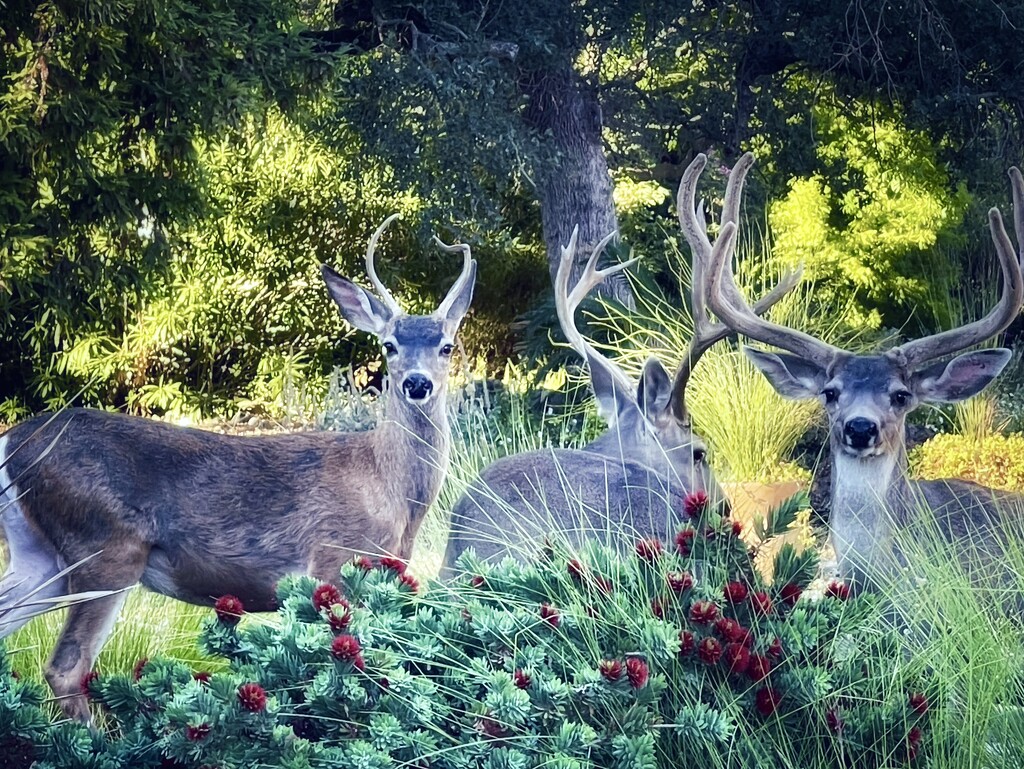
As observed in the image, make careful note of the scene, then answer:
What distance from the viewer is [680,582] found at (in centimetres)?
368

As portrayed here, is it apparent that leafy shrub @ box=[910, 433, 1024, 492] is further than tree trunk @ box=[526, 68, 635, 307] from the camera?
No

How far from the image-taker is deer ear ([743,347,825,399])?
217 inches

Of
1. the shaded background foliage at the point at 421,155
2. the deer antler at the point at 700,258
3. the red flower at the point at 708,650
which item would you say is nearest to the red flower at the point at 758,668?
the red flower at the point at 708,650

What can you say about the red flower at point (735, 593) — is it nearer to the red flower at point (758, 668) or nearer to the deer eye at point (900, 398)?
the red flower at point (758, 668)

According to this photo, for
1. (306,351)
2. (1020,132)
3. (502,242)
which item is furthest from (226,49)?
(1020,132)

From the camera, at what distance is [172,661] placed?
340 cm

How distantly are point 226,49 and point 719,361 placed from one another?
407cm

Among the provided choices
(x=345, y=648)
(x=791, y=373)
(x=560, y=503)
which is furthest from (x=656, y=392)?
(x=345, y=648)

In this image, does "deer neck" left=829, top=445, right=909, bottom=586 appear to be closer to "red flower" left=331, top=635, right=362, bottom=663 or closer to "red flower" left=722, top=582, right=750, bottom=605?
"red flower" left=722, top=582, right=750, bottom=605

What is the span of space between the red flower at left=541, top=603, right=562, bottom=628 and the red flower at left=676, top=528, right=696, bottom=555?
0.42 metres

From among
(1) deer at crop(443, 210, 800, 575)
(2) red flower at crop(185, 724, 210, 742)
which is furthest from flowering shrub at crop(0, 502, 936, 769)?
(1) deer at crop(443, 210, 800, 575)

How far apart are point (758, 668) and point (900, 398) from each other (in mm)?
1985

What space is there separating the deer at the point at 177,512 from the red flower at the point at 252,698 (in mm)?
1907

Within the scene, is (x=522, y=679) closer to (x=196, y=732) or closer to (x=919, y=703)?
(x=196, y=732)
